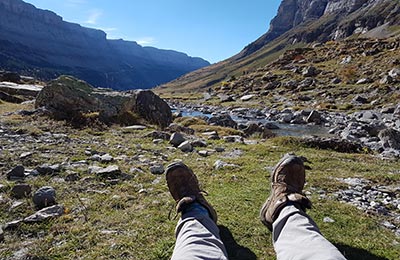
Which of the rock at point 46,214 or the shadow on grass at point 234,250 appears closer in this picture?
the shadow on grass at point 234,250

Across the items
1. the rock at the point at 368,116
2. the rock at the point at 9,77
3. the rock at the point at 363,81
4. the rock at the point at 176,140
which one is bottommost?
the rock at the point at 368,116

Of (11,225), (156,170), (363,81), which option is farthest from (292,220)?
(363,81)

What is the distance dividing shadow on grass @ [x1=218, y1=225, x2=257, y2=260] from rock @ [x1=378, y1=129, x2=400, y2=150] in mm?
14416

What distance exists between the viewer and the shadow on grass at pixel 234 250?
4.26 meters

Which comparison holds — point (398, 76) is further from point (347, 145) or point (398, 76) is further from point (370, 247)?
point (370, 247)

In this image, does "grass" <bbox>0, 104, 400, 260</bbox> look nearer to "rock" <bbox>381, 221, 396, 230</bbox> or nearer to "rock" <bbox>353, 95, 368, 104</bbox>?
"rock" <bbox>381, 221, 396, 230</bbox>

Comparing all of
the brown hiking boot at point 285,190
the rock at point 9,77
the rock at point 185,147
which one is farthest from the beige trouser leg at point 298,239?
the rock at point 9,77

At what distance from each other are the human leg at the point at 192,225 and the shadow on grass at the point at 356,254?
77.4 inches

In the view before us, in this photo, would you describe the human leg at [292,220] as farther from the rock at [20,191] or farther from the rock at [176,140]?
the rock at [176,140]

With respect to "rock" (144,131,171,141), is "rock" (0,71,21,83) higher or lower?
higher

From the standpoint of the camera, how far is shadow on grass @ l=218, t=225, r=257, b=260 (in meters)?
4.26

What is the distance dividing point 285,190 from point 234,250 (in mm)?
1228

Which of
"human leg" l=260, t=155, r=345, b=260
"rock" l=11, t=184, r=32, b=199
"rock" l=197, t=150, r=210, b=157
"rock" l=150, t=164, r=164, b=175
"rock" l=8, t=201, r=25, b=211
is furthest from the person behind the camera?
"rock" l=197, t=150, r=210, b=157

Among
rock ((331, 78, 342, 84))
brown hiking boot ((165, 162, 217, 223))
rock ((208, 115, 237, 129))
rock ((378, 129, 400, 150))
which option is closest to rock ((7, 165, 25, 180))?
brown hiking boot ((165, 162, 217, 223))
